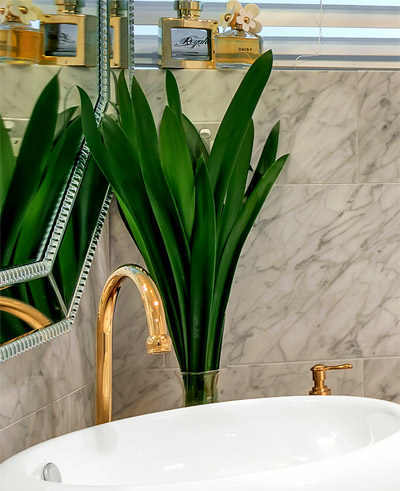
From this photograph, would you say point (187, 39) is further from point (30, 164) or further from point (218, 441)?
point (218, 441)

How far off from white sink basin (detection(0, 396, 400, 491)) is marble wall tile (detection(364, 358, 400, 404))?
0.58m

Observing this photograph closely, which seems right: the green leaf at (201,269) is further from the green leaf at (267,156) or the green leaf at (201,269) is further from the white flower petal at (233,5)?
the white flower petal at (233,5)

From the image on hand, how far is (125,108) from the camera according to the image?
4.12ft

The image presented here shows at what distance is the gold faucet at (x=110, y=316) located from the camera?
2.80ft

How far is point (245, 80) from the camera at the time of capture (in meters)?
1.26

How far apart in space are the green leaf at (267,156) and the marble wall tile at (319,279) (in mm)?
97

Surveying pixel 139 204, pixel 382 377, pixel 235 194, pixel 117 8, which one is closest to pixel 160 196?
pixel 139 204

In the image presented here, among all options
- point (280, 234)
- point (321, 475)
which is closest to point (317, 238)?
point (280, 234)

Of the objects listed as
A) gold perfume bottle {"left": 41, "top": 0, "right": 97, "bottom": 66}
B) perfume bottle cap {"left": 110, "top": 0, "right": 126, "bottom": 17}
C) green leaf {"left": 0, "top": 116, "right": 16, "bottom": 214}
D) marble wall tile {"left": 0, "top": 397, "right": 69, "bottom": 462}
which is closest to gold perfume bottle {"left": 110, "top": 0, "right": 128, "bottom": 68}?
perfume bottle cap {"left": 110, "top": 0, "right": 126, "bottom": 17}

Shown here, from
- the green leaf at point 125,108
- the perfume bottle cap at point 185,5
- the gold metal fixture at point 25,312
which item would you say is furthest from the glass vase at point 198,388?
the perfume bottle cap at point 185,5

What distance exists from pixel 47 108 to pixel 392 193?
2.81 feet

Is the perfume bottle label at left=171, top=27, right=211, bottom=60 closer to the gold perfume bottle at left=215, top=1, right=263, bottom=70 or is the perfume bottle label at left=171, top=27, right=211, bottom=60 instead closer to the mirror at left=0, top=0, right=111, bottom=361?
the gold perfume bottle at left=215, top=1, right=263, bottom=70

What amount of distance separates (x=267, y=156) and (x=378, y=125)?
11.1 inches

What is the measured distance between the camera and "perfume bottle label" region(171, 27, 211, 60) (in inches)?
58.1
